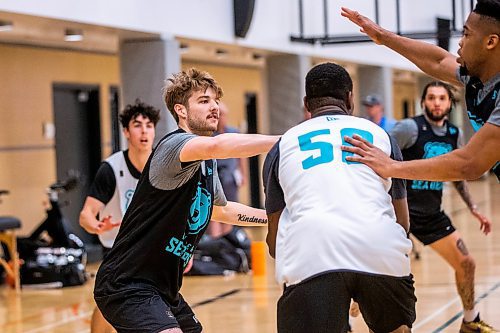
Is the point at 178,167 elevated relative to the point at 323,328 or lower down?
elevated

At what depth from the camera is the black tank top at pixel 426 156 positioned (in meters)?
8.43

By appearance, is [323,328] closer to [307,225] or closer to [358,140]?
[307,225]

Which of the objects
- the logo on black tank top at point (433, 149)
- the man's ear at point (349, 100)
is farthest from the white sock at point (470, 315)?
the man's ear at point (349, 100)

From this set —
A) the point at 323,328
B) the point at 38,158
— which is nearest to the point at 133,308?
the point at 323,328

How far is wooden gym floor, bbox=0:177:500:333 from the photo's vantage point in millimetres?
9094

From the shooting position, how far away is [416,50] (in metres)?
4.91

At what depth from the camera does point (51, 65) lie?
15.3 metres

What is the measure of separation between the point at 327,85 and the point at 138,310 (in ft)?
4.66

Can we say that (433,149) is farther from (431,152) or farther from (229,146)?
(229,146)

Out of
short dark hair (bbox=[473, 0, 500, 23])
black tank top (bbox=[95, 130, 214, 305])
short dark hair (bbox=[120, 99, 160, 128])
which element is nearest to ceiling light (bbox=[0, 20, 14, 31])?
short dark hair (bbox=[120, 99, 160, 128])

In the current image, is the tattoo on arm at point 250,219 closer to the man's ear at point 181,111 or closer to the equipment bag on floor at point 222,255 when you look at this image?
the man's ear at point 181,111

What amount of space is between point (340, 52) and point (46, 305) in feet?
27.6

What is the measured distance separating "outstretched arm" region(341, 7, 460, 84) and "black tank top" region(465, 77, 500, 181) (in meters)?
0.32

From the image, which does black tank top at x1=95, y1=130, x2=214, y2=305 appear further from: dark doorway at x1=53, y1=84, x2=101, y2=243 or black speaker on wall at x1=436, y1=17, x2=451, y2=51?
dark doorway at x1=53, y1=84, x2=101, y2=243
